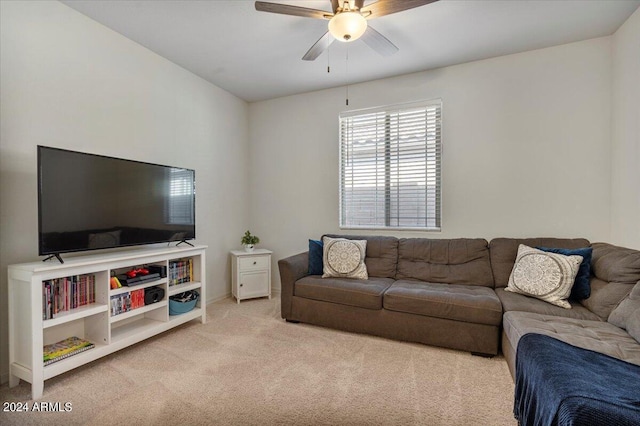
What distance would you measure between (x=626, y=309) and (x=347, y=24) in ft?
8.14

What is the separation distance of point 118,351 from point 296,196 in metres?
2.55

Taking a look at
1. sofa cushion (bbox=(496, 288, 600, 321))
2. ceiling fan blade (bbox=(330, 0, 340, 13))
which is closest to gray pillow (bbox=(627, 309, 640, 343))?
sofa cushion (bbox=(496, 288, 600, 321))

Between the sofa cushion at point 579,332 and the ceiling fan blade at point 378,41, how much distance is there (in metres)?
2.19

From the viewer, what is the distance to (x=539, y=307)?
2.17 m

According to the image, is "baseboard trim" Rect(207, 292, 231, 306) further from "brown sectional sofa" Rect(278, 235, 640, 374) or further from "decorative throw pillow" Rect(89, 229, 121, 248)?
"decorative throw pillow" Rect(89, 229, 121, 248)

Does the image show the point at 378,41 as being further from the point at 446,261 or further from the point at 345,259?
the point at 446,261

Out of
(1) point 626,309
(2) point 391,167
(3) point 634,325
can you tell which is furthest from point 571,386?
(2) point 391,167

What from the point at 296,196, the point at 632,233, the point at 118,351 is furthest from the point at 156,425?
the point at 632,233

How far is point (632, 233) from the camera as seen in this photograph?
238 centimetres

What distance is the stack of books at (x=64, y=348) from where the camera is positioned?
192cm

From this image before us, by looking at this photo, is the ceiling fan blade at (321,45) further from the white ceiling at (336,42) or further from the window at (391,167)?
the window at (391,167)

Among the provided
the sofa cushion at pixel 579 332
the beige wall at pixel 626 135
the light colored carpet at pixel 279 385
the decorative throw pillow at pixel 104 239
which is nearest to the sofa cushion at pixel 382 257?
the light colored carpet at pixel 279 385

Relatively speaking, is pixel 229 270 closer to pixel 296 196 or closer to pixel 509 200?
pixel 296 196

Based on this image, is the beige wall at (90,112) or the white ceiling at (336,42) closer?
the beige wall at (90,112)
